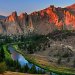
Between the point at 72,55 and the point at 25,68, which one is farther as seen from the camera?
the point at 72,55

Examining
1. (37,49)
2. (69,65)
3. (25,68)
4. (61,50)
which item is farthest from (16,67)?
(37,49)

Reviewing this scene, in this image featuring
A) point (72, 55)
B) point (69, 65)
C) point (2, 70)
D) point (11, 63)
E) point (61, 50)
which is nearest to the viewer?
point (2, 70)

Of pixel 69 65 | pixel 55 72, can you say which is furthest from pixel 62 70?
pixel 69 65

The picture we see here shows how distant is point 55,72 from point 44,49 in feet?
285

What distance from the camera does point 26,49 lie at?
198 metres

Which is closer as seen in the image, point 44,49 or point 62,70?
point 62,70

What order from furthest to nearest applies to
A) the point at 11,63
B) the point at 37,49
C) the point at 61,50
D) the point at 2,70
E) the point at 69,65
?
1. the point at 37,49
2. the point at 61,50
3. the point at 69,65
4. the point at 11,63
5. the point at 2,70

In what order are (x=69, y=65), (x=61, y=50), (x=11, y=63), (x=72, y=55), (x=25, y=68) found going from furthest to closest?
(x=61, y=50)
(x=72, y=55)
(x=69, y=65)
(x=11, y=63)
(x=25, y=68)

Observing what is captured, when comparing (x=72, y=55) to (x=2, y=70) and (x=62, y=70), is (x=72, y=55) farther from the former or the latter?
(x=2, y=70)

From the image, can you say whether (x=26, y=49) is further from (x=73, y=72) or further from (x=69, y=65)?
(x=73, y=72)

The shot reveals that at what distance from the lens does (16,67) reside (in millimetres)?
97688

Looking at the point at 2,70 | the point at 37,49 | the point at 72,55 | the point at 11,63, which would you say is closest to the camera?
the point at 2,70

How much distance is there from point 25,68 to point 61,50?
86389 mm

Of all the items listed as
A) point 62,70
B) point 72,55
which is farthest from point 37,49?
point 62,70
